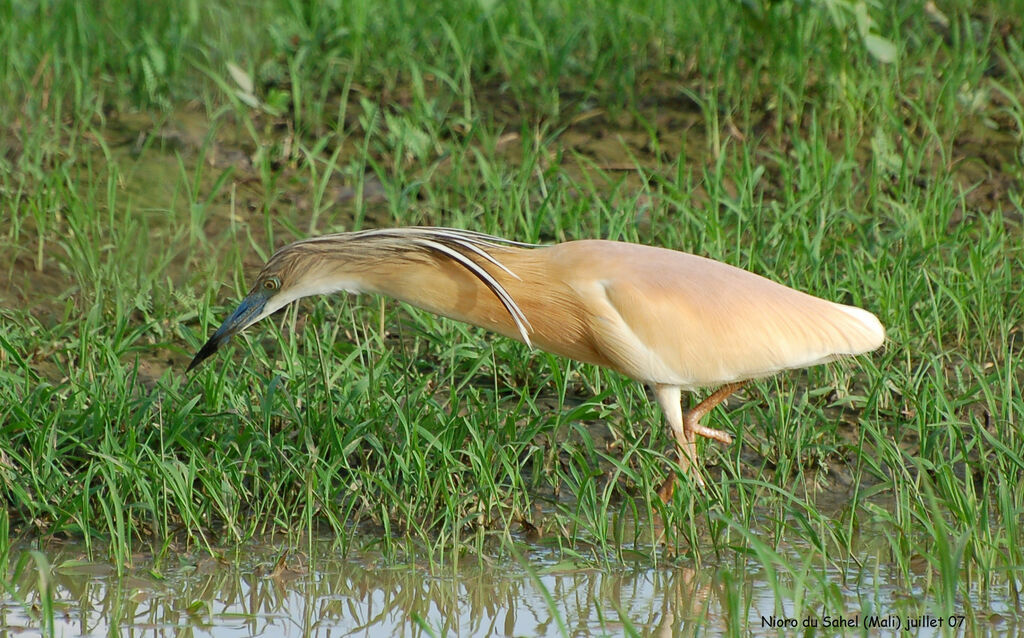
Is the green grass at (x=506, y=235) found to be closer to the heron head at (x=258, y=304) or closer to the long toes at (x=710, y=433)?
the long toes at (x=710, y=433)

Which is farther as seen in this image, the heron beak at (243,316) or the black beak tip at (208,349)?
the black beak tip at (208,349)

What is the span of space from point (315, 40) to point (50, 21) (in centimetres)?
133

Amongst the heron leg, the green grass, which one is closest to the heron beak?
the green grass

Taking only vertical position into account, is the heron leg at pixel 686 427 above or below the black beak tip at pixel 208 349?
below

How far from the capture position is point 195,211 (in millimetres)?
5625

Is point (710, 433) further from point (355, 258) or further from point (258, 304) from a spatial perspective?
point (258, 304)

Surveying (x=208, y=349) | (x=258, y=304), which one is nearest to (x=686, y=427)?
(x=258, y=304)

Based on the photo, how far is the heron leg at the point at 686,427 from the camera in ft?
13.6

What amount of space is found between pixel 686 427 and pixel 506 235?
1486 millimetres

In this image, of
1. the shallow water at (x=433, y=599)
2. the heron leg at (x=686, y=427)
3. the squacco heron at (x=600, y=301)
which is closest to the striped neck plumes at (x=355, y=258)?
the squacco heron at (x=600, y=301)

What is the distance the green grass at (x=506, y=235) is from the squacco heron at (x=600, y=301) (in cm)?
28

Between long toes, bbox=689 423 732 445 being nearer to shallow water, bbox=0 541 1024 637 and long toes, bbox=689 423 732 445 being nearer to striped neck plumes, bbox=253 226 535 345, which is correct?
shallow water, bbox=0 541 1024 637

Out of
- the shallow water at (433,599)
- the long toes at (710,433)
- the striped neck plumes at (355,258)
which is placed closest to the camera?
the shallow water at (433,599)

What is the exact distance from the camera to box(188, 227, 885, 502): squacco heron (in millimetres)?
3902
